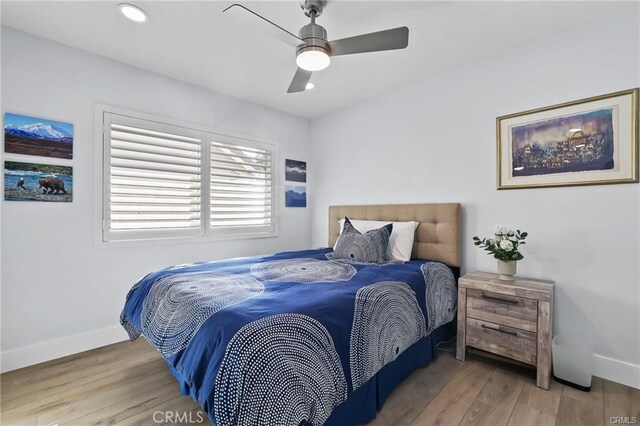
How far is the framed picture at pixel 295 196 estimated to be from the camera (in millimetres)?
4105

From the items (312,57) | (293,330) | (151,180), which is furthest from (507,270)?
(151,180)

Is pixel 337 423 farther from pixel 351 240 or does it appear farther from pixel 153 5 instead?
pixel 153 5

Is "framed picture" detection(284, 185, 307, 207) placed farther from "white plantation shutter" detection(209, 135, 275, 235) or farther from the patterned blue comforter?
the patterned blue comforter

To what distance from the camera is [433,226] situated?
287cm

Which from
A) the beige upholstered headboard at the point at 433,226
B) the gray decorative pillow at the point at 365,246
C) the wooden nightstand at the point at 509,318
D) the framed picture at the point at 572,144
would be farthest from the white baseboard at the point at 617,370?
the gray decorative pillow at the point at 365,246

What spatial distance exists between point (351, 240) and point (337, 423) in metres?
1.53

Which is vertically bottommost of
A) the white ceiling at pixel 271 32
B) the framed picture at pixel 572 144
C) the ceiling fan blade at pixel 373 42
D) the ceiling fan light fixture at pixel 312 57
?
the framed picture at pixel 572 144

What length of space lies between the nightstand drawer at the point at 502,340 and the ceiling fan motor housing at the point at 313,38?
227 centimetres

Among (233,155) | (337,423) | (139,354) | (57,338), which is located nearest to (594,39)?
(337,423)

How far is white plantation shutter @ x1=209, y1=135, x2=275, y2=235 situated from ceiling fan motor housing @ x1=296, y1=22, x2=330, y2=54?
6.14 feet

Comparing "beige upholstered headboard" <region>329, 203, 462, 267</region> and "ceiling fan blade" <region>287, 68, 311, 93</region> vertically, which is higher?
"ceiling fan blade" <region>287, 68, 311, 93</region>

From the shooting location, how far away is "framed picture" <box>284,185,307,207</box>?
411 cm

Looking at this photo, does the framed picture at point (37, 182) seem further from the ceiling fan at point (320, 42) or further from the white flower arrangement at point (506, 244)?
the white flower arrangement at point (506, 244)

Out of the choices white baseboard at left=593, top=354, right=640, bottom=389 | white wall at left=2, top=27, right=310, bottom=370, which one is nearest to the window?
white wall at left=2, top=27, right=310, bottom=370
